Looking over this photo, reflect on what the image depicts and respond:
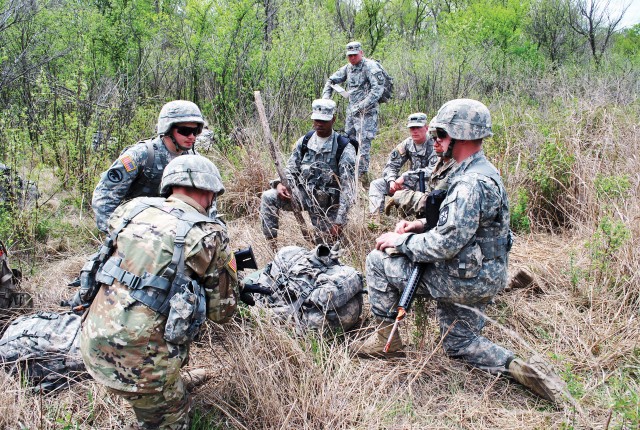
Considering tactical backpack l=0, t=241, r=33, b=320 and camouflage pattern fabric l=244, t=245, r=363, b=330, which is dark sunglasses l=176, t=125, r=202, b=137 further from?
tactical backpack l=0, t=241, r=33, b=320

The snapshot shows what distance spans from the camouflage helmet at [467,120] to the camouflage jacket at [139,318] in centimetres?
149

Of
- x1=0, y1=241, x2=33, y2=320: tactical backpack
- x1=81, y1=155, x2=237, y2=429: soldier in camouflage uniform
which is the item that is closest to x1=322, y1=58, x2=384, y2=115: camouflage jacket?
x1=0, y1=241, x2=33, y2=320: tactical backpack

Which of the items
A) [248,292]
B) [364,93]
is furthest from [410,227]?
[364,93]

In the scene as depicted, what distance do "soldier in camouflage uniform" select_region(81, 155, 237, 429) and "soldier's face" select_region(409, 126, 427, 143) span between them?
3994 millimetres

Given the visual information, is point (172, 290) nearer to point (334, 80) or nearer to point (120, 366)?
point (120, 366)

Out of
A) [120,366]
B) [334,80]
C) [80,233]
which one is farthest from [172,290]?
[334,80]

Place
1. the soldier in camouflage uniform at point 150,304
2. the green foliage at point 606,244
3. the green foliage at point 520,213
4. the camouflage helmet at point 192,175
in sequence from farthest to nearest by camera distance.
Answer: the green foliage at point 520,213
the green foliage at point 606,244
the camouflage helmet at point 192,175
the soldier in camouflage uniform at point 150,304

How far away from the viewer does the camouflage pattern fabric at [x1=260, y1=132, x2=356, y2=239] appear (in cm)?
478

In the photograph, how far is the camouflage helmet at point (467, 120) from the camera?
2.72m

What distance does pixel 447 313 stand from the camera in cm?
301

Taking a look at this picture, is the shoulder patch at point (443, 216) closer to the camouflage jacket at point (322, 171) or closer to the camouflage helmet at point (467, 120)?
the camouflage helmet at point (467, 120)

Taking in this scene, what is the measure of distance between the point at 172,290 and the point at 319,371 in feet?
3.15

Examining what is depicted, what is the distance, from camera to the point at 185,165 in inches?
94.3

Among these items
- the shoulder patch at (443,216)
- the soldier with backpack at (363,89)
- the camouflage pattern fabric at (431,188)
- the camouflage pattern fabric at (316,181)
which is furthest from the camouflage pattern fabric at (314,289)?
the soldier with backpack at (363,89)
